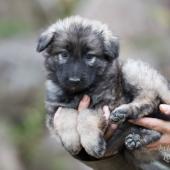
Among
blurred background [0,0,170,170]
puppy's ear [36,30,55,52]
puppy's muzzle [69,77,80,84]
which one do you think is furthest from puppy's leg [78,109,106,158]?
blurred background [0,0,170,170]

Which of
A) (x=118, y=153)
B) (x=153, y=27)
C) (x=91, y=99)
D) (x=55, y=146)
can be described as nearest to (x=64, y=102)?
(x=91, y=99)

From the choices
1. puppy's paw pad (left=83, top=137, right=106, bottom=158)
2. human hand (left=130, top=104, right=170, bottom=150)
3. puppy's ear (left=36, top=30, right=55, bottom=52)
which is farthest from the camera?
puppy's ear (left=36, top=30, right=55, bottom=52)

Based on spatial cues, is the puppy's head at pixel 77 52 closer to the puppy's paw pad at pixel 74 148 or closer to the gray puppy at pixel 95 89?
the gray puppy at pixel 95 89

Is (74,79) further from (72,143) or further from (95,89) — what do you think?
(72,143)

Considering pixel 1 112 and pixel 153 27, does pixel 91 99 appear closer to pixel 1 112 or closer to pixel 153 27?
pixel 1 112

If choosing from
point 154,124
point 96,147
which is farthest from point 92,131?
point 154,124

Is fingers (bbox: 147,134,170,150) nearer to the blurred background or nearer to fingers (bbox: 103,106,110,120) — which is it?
fingers (bbox: 103,106,110,120)
